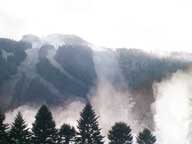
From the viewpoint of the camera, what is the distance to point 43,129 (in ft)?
245

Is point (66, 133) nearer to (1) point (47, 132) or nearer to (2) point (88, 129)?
(2) point (88, 129)

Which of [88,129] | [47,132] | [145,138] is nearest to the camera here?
[47,132]

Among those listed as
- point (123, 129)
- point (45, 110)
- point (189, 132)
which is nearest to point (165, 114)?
point (189, 132)

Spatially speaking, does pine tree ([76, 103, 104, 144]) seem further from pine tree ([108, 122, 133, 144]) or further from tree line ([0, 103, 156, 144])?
pine tree ([108, 122, 133, 144])

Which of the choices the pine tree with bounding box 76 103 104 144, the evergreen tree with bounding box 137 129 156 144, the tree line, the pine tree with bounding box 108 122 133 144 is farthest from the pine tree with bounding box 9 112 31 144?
the evergreen tree with bounding box 137 129 156 144

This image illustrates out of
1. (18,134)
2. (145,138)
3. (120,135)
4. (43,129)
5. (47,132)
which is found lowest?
(18,134)

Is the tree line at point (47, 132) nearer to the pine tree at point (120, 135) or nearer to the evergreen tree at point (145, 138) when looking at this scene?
the pine tree at point (120, 135)

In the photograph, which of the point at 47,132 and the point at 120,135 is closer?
the point at 47,132

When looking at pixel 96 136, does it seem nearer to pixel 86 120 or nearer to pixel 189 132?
pixel 86 120

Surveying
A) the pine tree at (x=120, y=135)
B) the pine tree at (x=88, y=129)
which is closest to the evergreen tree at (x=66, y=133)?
the pine tree at (x=88, y=129)

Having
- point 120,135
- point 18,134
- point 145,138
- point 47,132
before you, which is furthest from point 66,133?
point 145,138

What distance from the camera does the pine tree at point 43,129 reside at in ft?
243

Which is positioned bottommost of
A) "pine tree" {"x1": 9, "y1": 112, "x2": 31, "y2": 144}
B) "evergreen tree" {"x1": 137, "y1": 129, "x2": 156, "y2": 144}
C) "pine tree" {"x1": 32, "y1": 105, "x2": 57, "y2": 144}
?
"pine tree" {"x1": 9, "y1": 112, "x2": 31, "y2": 144}

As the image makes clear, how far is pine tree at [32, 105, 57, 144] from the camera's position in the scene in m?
74.2
